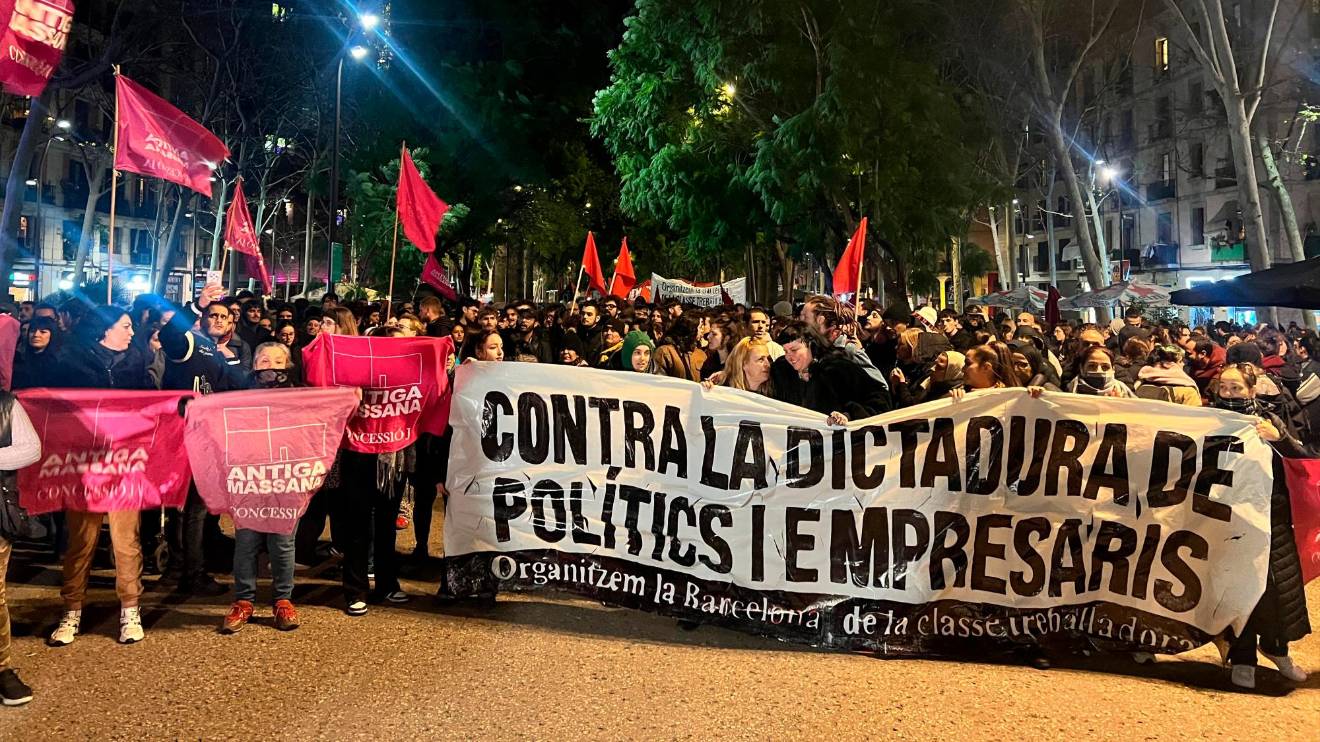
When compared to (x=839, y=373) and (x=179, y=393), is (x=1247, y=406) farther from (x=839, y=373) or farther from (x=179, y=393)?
(x=179, y=393)

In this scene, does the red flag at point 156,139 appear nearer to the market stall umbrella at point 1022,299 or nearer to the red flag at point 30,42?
the red flag at point 30,42

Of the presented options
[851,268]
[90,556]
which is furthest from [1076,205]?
[90,556]

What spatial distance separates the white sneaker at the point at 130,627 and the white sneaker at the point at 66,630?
0.72ft

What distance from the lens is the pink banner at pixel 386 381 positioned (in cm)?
Answer: 624

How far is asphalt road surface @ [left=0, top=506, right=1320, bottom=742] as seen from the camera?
4477 millimetres

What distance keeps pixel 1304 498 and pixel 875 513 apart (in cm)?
225

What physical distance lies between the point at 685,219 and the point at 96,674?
22538 mm

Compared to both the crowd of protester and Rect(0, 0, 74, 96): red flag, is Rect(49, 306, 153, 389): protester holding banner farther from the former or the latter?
Rect(0, 0, 74, 96): red flag

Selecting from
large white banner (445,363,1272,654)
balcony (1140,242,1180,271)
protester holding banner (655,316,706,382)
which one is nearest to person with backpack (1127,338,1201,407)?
large white banner (445,363,1272,654)

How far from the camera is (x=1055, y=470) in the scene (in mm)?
5551

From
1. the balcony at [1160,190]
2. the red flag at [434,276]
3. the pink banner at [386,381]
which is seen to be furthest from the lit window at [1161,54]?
the pink banner at [386,381]

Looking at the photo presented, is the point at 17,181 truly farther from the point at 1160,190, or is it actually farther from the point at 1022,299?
the point at 1160,190

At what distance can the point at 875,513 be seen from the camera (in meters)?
5.63

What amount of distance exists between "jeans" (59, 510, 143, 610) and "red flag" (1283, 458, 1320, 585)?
20.6 feet
